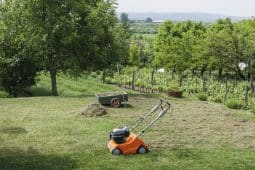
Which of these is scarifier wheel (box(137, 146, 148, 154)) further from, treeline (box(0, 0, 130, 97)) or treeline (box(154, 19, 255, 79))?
treeline (box(154, 19, 255, 79))

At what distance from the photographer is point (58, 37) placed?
2259cm

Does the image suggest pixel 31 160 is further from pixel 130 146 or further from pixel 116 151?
pixel 130 146

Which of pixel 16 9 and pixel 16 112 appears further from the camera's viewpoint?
pixel 16 9

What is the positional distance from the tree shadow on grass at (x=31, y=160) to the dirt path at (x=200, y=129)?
255 cm

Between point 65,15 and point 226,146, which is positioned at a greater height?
point 65,15

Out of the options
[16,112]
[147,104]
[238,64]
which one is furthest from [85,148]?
[238,64]

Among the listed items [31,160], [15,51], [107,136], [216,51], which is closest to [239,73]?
[216,51]

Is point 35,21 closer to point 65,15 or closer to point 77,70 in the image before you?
point 65,15

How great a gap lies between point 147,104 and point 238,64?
18.8 meters

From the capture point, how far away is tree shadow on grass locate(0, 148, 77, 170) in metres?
9.89

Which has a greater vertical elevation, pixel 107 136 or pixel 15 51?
pixel 15 51

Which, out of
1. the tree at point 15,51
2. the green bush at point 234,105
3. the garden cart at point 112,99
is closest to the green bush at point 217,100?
the green bush at point 234,105

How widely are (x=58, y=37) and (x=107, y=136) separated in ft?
36.6

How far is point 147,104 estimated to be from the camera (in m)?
18.1
